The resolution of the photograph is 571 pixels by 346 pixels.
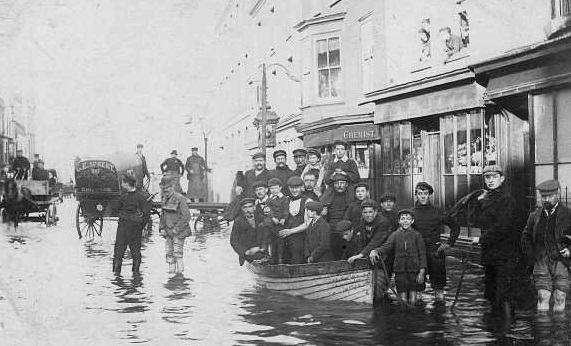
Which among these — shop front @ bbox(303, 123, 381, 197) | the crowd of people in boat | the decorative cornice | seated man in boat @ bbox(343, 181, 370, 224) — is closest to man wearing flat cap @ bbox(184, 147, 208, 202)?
shop front @ bbox(303, 123, 381, 197)

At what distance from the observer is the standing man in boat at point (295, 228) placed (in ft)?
36.8

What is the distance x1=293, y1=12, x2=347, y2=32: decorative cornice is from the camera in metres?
25.3

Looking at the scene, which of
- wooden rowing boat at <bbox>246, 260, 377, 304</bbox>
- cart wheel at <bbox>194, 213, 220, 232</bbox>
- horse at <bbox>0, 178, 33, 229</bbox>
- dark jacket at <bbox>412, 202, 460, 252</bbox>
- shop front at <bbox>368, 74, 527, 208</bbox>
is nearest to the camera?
wooden rowing boat at <bbox>246, 260, 377, 304</bbox>

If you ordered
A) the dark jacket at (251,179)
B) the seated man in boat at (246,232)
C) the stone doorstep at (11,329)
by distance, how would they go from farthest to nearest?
the dark jacket at (251,179) → the seated man in boat at (246,232) → the stone doorstep at (11,329)

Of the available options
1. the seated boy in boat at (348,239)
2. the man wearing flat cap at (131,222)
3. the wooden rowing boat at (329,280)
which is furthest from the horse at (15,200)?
the seated boy in boat at (348,239)

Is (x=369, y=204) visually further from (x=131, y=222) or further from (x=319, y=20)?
(x=319, y=20)

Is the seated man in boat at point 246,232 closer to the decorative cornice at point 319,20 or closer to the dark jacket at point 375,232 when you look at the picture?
the dark jacket at point 375,232

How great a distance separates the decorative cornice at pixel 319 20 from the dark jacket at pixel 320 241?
51.0 feet

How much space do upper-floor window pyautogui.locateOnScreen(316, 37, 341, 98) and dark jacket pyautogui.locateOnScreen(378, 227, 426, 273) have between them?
16.3m

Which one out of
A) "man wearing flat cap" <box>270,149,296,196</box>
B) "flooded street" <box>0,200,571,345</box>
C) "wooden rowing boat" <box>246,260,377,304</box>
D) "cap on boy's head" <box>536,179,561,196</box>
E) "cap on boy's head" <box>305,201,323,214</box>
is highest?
"man wearing flat cap" <box>270,149,296,196</box>

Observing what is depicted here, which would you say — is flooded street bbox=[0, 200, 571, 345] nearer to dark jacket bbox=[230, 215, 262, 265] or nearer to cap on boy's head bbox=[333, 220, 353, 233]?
dark jacket bbox=[230, 215, 262, 265]

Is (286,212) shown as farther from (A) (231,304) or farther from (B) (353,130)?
(B) (353,130)

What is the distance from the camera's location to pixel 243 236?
12.1 metres

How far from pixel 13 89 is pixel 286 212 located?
6.67 metres
